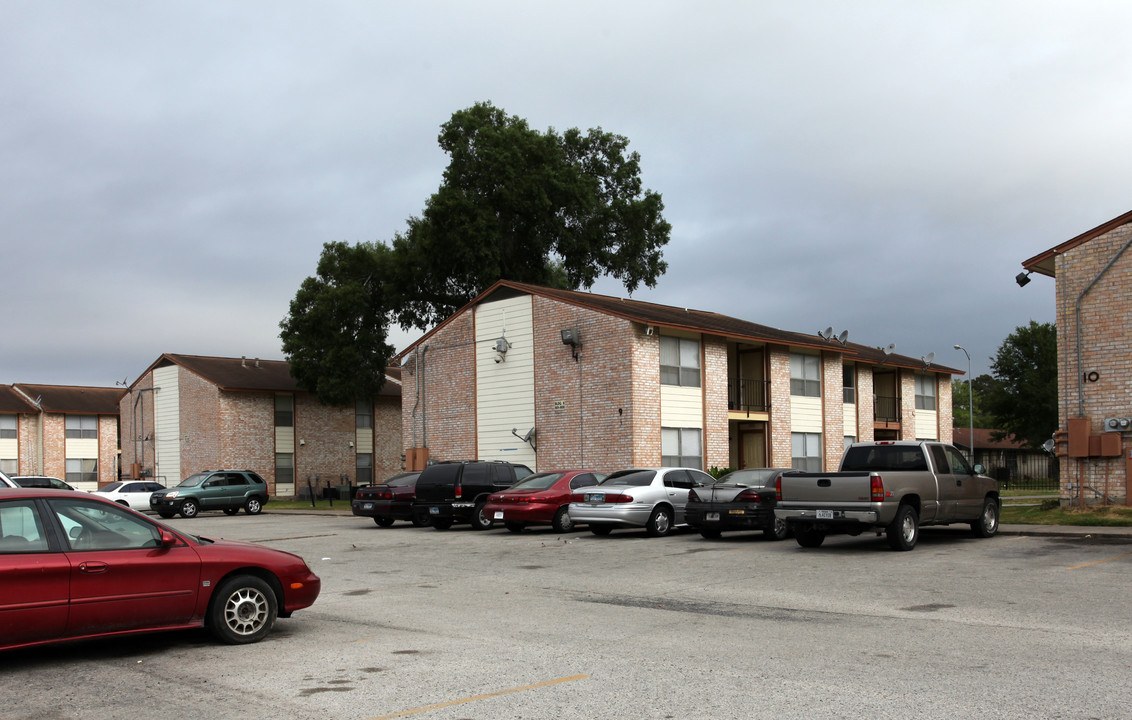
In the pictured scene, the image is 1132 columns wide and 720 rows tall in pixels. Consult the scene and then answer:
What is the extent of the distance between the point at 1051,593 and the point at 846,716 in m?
6.58

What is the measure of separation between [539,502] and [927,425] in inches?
1205

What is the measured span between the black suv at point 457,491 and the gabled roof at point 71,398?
1884 inches

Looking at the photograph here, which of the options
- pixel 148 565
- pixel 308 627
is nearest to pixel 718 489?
pixel 308 627

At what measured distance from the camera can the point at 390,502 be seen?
25.3 meters

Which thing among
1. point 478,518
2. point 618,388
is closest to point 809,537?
point 478,518

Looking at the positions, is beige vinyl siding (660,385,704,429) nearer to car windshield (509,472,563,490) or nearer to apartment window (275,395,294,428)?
car windshield (509,472,563,490)

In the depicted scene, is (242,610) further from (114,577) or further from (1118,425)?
(1118,425)

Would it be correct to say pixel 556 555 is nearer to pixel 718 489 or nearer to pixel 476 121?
pixel 718 489

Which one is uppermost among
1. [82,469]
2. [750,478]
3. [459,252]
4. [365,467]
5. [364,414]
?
[459,252]

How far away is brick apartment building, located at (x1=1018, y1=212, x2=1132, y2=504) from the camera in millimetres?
21391

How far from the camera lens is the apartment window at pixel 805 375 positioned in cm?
3669

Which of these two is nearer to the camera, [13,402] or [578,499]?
[578,499]

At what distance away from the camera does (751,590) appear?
12117mm

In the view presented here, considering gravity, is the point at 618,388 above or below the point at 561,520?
above
